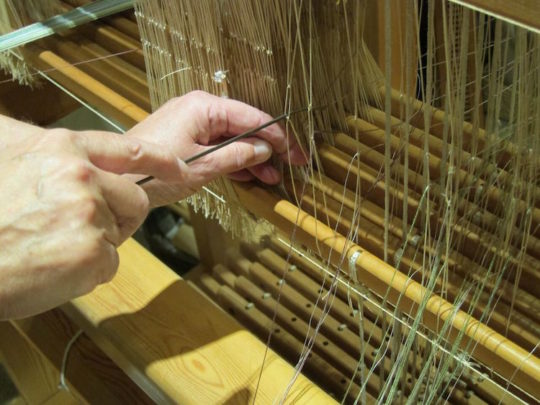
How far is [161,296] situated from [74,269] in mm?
378

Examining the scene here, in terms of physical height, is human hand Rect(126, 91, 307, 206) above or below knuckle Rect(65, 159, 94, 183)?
below

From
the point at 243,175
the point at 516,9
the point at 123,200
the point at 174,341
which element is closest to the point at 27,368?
the point at 174,341

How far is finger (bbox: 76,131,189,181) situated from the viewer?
70 centimetres

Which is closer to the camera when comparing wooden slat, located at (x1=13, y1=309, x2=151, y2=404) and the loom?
the loom

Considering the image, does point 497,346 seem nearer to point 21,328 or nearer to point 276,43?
point 276,43

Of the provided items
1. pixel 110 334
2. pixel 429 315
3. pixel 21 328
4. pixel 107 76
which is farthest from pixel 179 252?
pixel 429 315

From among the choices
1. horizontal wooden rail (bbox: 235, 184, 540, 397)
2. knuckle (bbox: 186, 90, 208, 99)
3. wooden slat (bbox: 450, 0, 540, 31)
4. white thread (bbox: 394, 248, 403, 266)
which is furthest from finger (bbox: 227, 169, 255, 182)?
wooden slat (bbox: 450, 0, 540, 31)

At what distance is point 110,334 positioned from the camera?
1004 millimetres

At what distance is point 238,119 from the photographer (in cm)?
89

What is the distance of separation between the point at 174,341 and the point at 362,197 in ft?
1.07

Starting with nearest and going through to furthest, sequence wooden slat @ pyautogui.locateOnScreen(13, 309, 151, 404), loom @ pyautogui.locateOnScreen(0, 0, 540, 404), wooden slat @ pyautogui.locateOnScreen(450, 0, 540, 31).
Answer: wooden slat @ pyautogui.locateOnScreen(450, 0, 540, 31) → loom @ pyautogui.locateOnScreen(0, 0, 540, 404) → wooden slat @ pyautogui.locateOnScreen(13, 309, 151, 404)

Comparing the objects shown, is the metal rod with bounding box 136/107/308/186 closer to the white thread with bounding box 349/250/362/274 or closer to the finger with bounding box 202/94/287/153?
the finger with bounding box 202/94/287/153

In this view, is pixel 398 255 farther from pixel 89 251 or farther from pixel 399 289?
pixel 89 251

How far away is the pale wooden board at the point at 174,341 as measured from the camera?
90cm
